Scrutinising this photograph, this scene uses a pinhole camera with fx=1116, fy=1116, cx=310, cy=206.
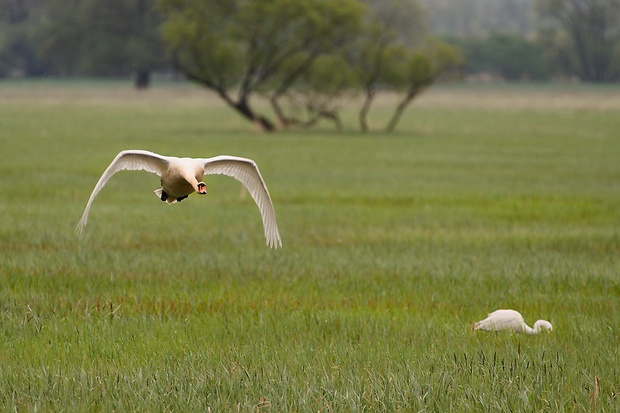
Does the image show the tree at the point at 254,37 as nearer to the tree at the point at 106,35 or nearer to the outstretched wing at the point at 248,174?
the outstretched wing at the point at 248,174

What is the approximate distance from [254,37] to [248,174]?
43.1 metres

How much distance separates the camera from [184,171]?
21.4 feet

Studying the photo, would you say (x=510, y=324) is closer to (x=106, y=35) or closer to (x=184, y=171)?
(x=184, y=171)

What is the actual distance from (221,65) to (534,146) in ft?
51.1

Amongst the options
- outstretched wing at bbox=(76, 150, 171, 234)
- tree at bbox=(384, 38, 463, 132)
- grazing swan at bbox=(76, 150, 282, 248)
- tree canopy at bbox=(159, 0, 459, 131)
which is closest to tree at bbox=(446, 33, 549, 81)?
tree canopy at bbox=(159, 0, 459, 131)

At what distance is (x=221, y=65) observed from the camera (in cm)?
4938

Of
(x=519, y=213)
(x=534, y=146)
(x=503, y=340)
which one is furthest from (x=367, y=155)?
(x=503, y=340)

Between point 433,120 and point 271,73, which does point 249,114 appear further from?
point 433,120

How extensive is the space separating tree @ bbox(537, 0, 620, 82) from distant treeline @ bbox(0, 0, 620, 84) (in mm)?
115

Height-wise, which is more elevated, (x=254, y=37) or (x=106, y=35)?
(x=254, y=37)

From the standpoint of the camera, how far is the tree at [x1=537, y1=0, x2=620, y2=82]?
129 meters

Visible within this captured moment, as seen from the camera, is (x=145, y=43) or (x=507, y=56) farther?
(x=507, y=56)

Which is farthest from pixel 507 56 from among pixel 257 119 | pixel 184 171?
pixel 184 171

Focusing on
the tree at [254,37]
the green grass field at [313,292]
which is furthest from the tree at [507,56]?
the green grass field at [313,292]
